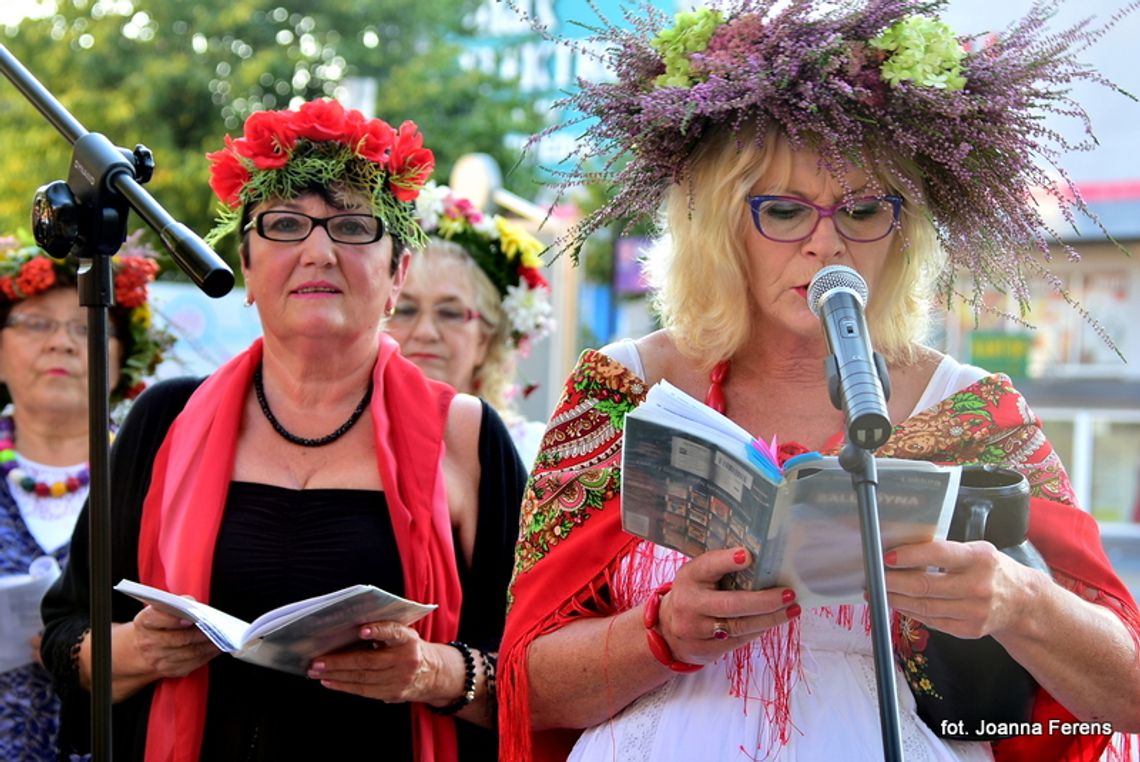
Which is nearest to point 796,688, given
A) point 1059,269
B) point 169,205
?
point 1059,269

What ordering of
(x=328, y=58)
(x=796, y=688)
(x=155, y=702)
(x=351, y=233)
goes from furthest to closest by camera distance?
(x=328, y=58), (x=351, y=233), (x=155, y=702), (x=796, y=688)

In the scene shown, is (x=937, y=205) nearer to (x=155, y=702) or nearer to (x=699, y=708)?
(x=699, y=708)

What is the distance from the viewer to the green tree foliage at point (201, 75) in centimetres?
1658

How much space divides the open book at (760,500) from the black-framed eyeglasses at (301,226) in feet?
3.73

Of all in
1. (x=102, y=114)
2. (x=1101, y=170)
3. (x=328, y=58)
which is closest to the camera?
(x=1101, y=170)

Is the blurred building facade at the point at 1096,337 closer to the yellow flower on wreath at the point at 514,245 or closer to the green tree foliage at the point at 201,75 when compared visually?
the green tree foliage at the point at 201,75

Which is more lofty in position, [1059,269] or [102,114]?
[102,114]

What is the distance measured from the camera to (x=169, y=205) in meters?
17.1

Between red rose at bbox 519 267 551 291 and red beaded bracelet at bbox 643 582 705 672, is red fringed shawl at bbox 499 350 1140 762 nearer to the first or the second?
red beaded bracelet at bbox 643 582 705 672

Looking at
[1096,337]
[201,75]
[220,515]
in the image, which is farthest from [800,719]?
[201,75]

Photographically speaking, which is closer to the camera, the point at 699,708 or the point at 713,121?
the point at 699,708

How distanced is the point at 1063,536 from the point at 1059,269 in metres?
13.9

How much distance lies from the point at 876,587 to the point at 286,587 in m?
1.45

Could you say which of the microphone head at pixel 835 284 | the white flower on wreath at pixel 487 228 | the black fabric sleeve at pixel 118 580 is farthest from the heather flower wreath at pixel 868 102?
the white flower on wreath at pixel 487 228
